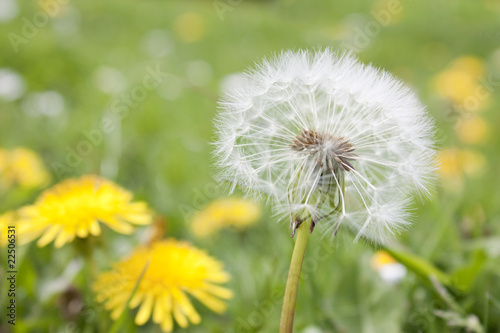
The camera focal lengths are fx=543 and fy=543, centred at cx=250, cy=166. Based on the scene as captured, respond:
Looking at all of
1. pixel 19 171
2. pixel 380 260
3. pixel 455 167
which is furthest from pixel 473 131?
pixel 19 171

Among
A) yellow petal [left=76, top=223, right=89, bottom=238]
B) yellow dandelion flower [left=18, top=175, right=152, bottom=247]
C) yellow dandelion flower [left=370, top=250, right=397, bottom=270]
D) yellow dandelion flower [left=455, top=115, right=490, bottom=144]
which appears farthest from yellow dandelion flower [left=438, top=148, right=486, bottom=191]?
yellow petal [left=76, top=223, right=89, bottom=238]

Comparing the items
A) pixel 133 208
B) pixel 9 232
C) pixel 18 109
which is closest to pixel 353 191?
pixel 133 208

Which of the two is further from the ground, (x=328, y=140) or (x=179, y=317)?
(x=328, y=140)

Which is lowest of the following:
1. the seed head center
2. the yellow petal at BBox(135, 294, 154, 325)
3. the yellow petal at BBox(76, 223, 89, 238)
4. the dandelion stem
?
the yellow petal at BBox(135, 294, 154, 325)

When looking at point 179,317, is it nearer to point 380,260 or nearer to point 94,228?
point 94,228

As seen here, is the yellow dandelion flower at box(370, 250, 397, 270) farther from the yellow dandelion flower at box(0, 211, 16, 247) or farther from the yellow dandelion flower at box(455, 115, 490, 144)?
the yellow dandelion flower at box(455, 115, 490, 144)
